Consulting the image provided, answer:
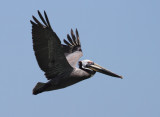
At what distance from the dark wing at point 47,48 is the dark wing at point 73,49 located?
1.35 meters

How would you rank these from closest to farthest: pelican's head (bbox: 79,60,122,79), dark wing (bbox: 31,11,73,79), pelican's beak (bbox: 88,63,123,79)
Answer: dark wing (bbox: 31,11,73,79) < pelican's head (bbox: 79,60,122,79) < pelican's beak (bbox: 88,63,123,79)

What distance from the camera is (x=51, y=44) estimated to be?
14.3 meters

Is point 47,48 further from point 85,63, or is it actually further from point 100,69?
point 100,69

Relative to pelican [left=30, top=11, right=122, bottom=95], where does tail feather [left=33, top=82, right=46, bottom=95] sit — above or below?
below

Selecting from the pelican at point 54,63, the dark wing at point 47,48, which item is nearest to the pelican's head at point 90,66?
the pelican at point 54,63

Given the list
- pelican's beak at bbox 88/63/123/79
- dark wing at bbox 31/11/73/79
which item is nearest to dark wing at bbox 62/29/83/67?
pelican's beak at bbox 88/63/123/79

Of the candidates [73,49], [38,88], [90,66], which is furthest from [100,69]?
[38,88]

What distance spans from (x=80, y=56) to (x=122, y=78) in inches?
66.6

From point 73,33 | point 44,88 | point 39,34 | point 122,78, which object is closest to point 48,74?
point 44,88

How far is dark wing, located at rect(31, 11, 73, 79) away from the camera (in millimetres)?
14188

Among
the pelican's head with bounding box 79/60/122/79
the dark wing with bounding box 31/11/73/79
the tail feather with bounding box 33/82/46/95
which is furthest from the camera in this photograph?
the pelican's head with bounding box 79/60/122/79

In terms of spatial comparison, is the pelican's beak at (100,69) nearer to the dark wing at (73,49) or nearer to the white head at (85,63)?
the white head at (85,63)

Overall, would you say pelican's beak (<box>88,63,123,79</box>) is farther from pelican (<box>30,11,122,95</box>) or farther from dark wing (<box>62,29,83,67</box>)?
dark wing (<box>62,29,83,67</box>)

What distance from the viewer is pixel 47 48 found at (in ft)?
47.4
